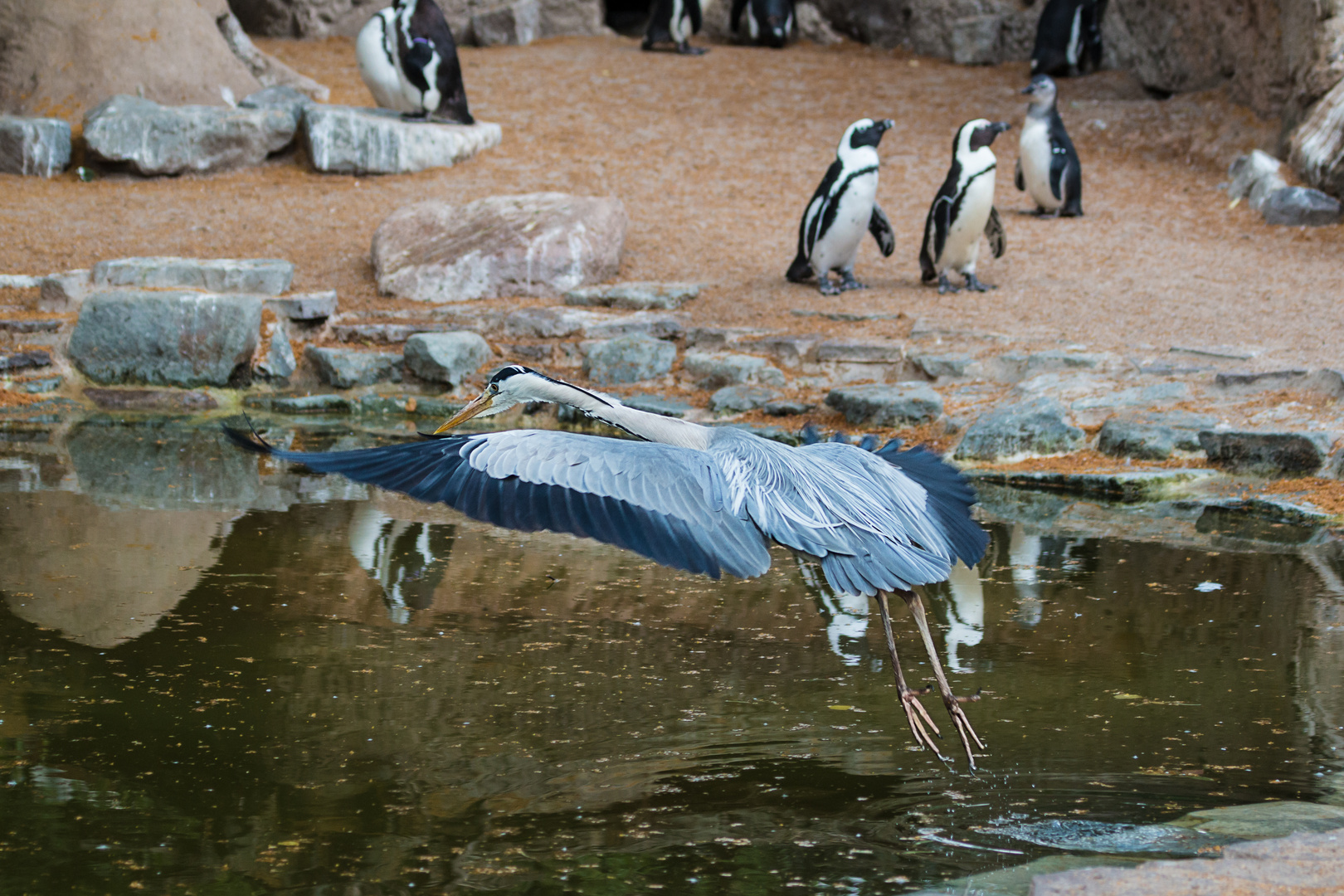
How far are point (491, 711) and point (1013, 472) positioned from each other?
326 cm

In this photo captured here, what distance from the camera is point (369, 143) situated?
10211mm

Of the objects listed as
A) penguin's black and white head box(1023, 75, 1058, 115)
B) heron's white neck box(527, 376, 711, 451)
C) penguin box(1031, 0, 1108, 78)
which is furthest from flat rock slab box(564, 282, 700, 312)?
penguin box(1031, 0, 1108, 78)

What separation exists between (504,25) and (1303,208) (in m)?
9.58

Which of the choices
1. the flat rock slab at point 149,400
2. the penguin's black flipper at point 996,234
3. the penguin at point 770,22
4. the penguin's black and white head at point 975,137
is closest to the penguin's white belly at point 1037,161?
the penguin's black flipper at point 996,234

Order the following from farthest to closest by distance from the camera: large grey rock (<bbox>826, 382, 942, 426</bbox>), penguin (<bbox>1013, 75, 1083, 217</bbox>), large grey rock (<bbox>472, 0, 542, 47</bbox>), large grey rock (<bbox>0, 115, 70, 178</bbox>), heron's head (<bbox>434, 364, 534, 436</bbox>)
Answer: large grey rock (<bbox>472, 0, 542, 47</bbox>), large grey rock (<bbox>0, 115, 70, 178</bbox>), penguin (<bbox>1013, 75, 1083, 217</bbox>), large grey rock (<bbox>826, 382, 942, 426</bbox>), heron's head (<bbox>434, 364, 534, 436</bbox>)

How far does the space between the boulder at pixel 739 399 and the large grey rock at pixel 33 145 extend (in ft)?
21.3

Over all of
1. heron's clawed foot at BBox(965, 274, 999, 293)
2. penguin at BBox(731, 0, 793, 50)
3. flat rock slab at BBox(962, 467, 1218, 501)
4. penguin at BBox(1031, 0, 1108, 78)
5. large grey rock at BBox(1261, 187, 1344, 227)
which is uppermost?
penguin at BBox(731, 0, 793, 50)

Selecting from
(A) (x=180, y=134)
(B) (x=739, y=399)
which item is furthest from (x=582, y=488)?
(A) (x=180, y=134)

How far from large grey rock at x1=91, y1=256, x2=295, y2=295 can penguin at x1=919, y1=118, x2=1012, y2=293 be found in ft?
13.3

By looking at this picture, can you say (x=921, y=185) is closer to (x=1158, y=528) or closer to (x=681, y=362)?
(x=681, y=362)

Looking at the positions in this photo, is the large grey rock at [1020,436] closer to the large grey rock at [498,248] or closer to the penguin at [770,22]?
the large grey rock at [498,248]

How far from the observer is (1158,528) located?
4703mm

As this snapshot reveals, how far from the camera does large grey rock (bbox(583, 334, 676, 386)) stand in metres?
6.95

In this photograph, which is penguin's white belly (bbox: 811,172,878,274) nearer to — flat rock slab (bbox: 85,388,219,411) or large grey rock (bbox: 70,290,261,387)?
large grey rock (bbox: 70,290,261,387)
